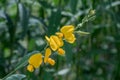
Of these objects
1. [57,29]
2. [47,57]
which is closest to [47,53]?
[47,57]

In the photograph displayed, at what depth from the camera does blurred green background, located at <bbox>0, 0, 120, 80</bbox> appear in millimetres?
1363

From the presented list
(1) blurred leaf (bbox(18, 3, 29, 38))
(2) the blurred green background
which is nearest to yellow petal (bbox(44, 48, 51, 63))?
(2) the blurred green background

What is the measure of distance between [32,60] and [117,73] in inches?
43.9

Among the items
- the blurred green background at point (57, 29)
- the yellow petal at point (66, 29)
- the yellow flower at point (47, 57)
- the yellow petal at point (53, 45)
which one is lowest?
the blurred green background at point (57, 29)

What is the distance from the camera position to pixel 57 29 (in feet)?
4.36

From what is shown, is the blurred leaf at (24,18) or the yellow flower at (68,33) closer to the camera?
the yellow flower at (68,33)

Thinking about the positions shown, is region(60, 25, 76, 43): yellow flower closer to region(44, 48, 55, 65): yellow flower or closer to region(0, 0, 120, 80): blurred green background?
region(44, 48, 55, 65): yellow flower

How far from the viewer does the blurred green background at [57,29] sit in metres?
1.36

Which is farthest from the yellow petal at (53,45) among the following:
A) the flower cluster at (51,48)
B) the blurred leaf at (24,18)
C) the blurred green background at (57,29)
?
the blurred leaf at (24,18)

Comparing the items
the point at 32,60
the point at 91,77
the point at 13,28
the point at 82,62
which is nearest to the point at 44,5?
the point at 13,28

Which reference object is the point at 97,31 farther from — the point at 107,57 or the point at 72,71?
the point at 107,57

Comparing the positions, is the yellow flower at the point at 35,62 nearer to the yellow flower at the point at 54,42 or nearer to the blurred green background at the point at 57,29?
the yellow flower at the point at 54,42

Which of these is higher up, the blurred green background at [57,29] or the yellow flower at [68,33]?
the yellow flower at [68,33]

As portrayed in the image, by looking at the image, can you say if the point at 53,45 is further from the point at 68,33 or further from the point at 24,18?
the point at 24,18
